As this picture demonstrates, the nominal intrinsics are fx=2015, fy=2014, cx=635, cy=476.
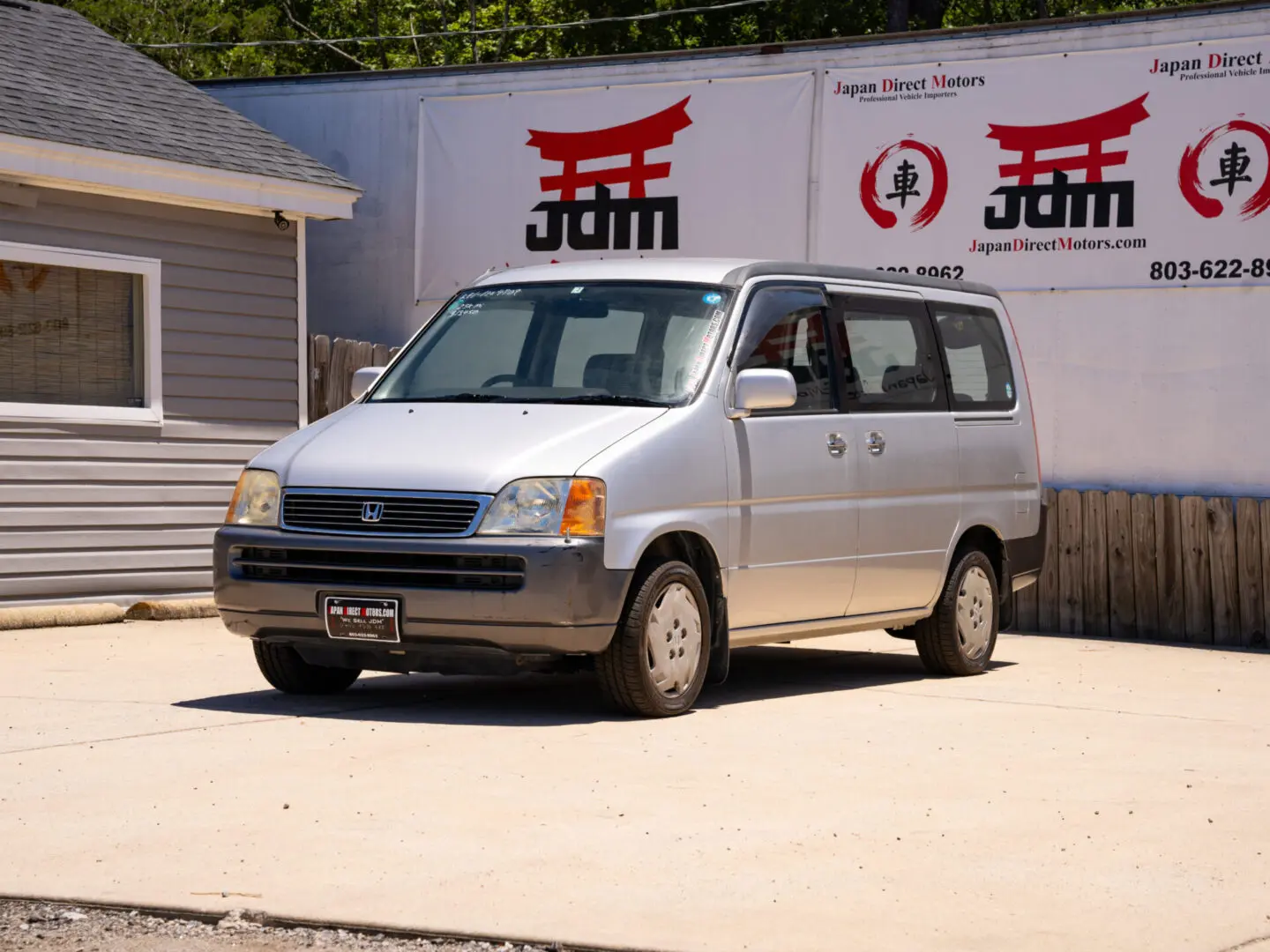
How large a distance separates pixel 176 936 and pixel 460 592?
10.9 ft

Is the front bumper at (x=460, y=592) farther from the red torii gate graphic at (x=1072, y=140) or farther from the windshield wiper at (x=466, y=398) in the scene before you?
the red torii gate graphic at (x=1072, y=140)

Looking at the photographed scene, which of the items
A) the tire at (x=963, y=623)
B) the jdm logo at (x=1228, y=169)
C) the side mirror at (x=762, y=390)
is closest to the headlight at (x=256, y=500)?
the side mirror at (x=762, y=390)

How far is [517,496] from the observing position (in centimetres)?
815

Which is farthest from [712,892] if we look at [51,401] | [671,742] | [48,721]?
[51,401]

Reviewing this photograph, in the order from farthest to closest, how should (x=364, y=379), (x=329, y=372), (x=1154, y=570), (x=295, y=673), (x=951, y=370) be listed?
(x=329, y=372), (x=1154, y=570), (x=951, y=370), (x=364, y=379), (x=295, y=673)

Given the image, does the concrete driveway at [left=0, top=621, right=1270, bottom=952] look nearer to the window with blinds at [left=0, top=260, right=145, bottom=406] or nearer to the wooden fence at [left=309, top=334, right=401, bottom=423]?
the window with blinds at [left=0, top=260, right=145, bottom=406]

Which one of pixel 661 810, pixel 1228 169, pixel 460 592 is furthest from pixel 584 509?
pixel 1228 169

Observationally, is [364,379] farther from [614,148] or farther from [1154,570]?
[614,148]

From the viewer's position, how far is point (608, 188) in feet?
54.0

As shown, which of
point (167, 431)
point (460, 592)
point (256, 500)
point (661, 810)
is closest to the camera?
point (661, 810)

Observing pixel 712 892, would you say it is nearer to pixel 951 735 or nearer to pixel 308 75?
pixel 951 735

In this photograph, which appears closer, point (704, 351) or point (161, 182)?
point (704, 351)

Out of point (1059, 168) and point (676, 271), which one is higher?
point (1059, 168)

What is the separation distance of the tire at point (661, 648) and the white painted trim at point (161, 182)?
6.55 meters
